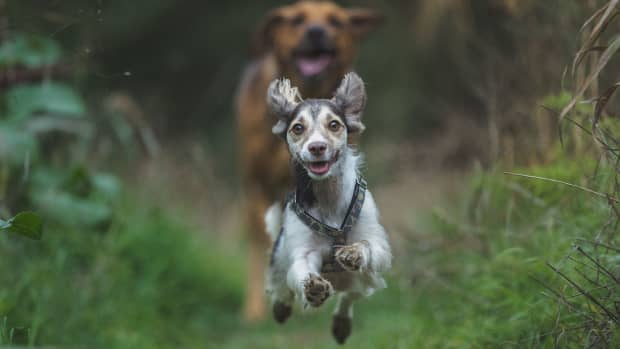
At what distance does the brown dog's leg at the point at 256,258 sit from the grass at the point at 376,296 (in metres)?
0.22

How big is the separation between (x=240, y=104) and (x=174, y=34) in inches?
175

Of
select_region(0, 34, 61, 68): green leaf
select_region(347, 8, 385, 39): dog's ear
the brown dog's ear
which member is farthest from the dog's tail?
select_region(347, 8, 385, 39): dog's ear

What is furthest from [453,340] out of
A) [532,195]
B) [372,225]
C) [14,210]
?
[14,210]

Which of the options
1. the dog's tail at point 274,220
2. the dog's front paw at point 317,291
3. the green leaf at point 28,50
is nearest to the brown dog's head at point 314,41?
the green leaf at point 28,50

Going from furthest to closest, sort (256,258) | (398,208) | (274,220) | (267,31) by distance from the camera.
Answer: (398,208) → (256,258) → (267,31) → (274,220)

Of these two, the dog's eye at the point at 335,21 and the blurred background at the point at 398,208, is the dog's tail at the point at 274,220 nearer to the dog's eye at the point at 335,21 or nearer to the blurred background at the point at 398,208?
the blurred background at the point at 398,208

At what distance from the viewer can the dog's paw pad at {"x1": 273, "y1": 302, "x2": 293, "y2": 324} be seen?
3.67 meters

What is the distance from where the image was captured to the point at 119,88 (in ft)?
36.6

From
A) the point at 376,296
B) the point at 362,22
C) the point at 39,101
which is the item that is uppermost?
the point at 362,22

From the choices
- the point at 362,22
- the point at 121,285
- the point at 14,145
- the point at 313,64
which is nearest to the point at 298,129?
the point at 14,145

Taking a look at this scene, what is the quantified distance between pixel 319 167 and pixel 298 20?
4.64 meters

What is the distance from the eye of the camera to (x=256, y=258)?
8.07 m

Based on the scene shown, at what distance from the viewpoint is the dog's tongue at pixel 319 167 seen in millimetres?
2990

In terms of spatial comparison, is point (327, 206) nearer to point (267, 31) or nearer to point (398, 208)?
point (267, 31)
